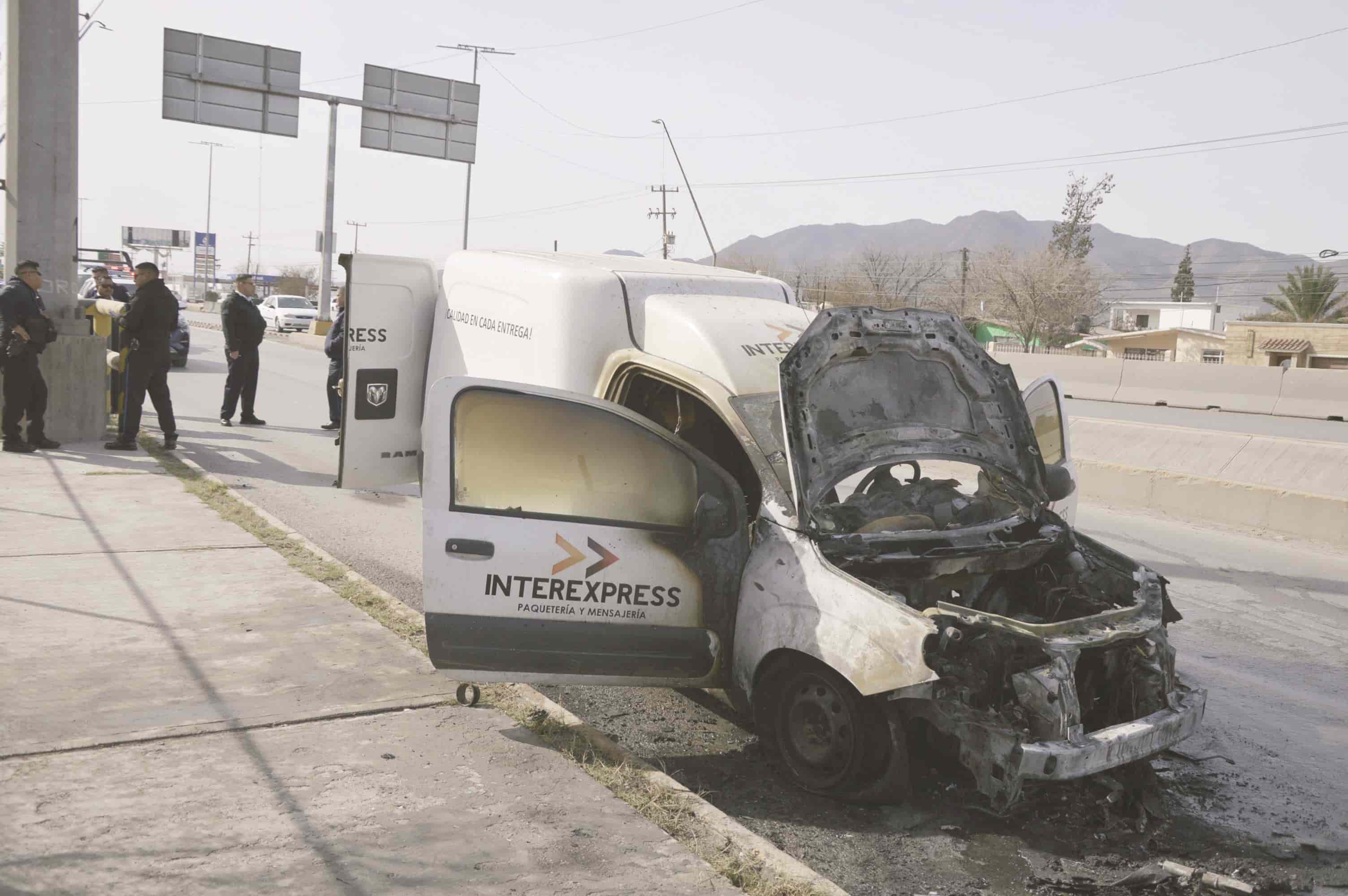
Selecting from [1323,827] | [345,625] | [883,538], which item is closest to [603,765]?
[883,538]

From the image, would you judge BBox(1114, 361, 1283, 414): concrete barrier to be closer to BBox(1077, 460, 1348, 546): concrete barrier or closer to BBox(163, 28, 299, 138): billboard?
BBox(1077, 460, 1348, 546): concrete barrier

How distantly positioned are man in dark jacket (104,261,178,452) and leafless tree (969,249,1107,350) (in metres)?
77.6

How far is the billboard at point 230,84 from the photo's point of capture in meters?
23.9

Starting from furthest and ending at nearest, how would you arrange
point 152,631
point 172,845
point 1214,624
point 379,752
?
point 1214,624
point 152,631
point 379,752
point 172,845

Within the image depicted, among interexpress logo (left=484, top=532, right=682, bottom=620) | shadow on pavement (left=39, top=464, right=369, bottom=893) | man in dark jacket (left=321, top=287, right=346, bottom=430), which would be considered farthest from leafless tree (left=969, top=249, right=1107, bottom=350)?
interexpress logo (left=484, top=532, right=682, bottom=620)

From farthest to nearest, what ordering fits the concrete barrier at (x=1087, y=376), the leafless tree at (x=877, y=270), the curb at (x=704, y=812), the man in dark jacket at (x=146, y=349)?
the leafless tree at (x=877, y=270) < the concrete barrier at (x=1087, y=376) < the man in dark jacket at (x=146, y=349) < the curb at (x=704, y=812)

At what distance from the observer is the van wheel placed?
4160 mm

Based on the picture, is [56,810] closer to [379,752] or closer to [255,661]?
[379,752]

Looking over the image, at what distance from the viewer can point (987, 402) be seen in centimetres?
534

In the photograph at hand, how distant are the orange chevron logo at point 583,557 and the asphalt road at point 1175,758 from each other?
2.76 feet

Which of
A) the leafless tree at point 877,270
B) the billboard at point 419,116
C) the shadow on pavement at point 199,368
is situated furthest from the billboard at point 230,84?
the leafless tree at point 877,270

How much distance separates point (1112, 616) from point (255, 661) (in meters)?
3.94

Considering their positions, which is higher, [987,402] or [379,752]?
[987,402]

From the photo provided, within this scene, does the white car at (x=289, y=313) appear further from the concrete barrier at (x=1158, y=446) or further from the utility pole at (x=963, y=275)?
the utility pole at (x=963, y=275)
